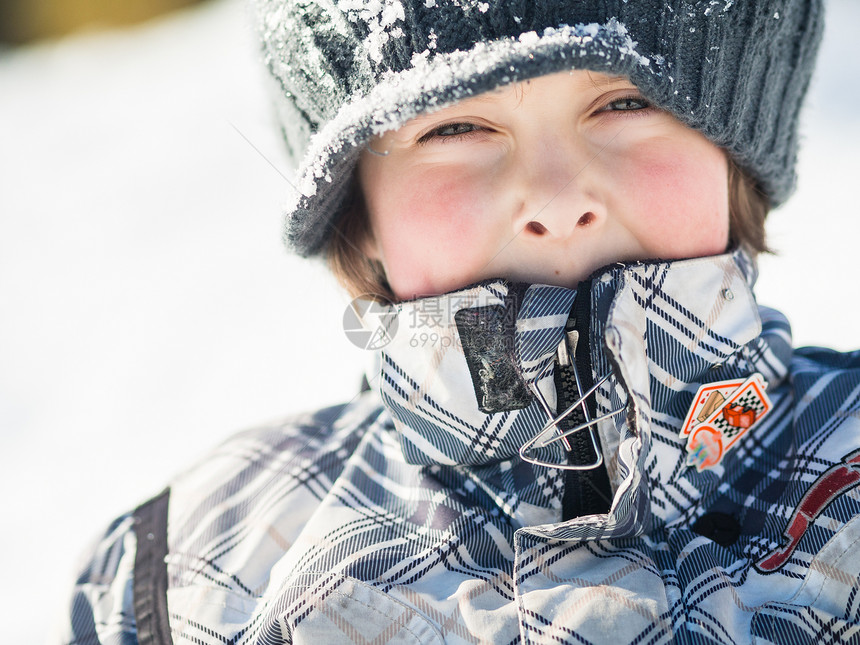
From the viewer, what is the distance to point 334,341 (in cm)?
198

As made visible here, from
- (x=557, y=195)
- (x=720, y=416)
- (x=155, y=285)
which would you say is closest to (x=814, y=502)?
(x=720, y=416)

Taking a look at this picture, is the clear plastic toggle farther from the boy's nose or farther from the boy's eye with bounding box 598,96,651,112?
the boy's eye with bounding box 598,96,651,112

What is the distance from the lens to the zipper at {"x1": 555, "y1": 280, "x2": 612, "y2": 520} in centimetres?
77

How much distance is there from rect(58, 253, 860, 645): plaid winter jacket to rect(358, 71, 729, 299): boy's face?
1.6 inches

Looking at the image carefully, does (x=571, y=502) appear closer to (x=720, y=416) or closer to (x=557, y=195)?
(x=720, y=416)

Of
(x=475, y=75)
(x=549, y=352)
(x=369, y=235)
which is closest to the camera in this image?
(x=475, y=75)

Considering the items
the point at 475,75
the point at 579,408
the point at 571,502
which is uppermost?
the point at 475,75

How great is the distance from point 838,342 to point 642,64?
52.9 inches

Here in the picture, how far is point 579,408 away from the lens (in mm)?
784

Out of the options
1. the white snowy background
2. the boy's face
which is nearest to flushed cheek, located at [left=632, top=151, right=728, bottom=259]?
the boy's face

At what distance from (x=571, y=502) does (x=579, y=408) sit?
117 millimetres

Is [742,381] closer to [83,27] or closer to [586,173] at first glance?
[586,173]

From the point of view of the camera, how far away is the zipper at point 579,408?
2.52 feet

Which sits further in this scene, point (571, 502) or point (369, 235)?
point (369, 235)
